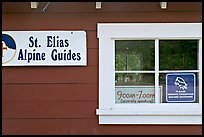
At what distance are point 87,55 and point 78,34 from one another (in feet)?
1.02

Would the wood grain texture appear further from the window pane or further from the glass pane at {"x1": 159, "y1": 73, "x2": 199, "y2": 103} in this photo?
the glass pane at {"x1": 159, "y1": 73, "x2": 199, "y2": 103}

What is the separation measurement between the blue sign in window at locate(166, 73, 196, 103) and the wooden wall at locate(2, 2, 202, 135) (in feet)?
1.26

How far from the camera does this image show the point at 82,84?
5027 mm

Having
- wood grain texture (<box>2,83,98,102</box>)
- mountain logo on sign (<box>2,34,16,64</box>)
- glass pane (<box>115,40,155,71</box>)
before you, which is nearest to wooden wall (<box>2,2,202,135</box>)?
wood grain texture (<box>2,83,98,102</box>)

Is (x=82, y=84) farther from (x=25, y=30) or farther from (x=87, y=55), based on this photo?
(x=25, y=30)

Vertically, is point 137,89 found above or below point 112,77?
below

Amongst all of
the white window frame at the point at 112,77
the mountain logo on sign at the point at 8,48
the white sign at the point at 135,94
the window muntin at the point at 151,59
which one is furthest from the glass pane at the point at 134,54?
the mountain logo on sign at the point at 8,48

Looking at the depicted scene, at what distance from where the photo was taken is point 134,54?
16.9 feet

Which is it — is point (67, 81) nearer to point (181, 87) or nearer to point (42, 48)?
point (42, 48)

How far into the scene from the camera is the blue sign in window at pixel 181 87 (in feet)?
16.7

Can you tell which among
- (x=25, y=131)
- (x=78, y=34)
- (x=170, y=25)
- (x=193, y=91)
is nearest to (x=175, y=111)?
(x=193, y=91)

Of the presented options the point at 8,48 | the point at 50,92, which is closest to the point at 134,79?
the point at 50,92

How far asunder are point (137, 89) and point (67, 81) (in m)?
0.98

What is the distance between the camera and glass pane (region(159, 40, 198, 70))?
16.8ft
